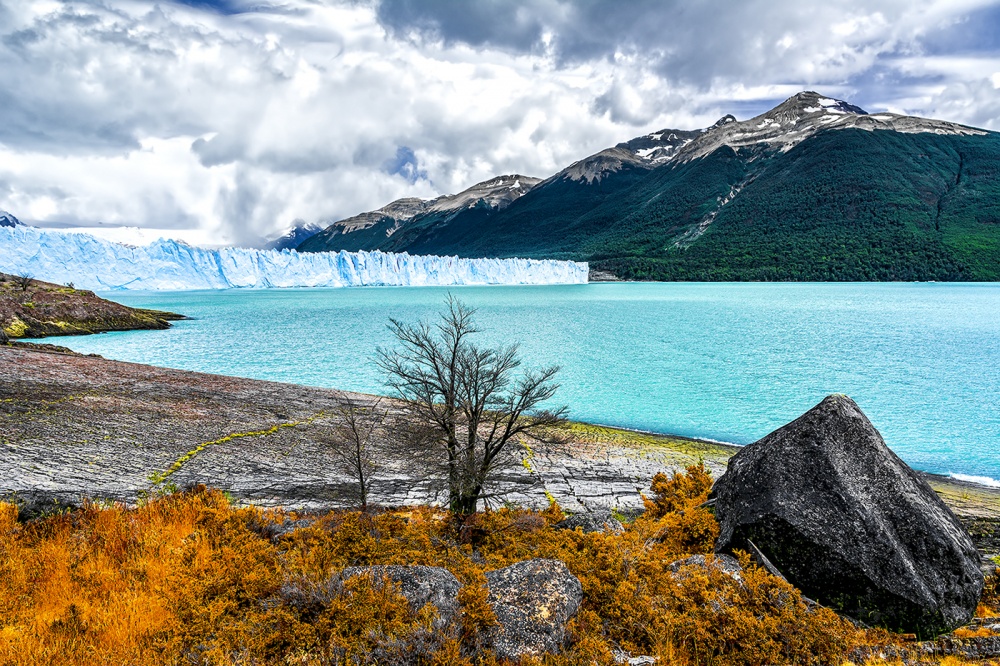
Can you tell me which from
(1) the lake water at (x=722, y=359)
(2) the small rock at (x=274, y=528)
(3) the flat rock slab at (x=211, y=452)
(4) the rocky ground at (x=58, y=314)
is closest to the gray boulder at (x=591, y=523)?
(3) the flat rock slab at (x=211, y=452)

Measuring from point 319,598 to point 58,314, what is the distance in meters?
60.7

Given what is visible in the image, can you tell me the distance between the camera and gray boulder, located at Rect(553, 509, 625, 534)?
8820 mm

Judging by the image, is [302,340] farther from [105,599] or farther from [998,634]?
[998,634]

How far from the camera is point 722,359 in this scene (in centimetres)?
3691

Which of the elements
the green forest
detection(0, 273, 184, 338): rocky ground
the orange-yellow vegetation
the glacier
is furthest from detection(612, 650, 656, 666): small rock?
the green forest

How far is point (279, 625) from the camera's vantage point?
4.84 metres

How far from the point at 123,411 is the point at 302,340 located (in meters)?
33.6

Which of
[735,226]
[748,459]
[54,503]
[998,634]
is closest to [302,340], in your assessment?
[54,503]

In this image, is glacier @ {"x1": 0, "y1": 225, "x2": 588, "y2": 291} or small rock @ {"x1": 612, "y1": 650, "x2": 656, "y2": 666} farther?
glacier @ {"x1": 0, "y1": 225, "x2": 588, "y2": 291}

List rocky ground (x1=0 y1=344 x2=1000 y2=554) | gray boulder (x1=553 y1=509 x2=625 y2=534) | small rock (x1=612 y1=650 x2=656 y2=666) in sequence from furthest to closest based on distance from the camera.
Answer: rocky ground (x1=0 y1=344 x2=1000 y2=554)
gray boulder (x1=553 y1=509 x2=625 y2=534)
small rock (x1=612 y1=650 x2=656 y2=666)

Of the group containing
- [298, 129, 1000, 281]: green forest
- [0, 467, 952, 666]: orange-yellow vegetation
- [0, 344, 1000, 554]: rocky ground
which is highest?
[298, 129, 1000, 281]: green forest

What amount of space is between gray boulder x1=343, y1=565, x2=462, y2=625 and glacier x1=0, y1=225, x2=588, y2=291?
125m

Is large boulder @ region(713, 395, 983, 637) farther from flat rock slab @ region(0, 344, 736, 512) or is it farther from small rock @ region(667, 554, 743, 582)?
flat rock slab @ region(0, 344, 736, 512)

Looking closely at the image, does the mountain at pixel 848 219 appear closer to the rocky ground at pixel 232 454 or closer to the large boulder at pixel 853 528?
the rocky ground at pixel 232 454
